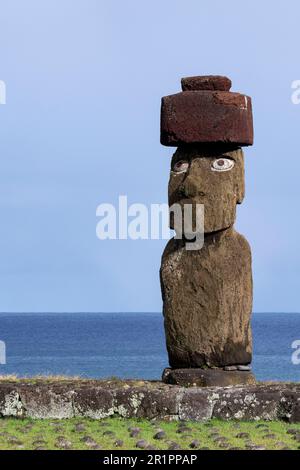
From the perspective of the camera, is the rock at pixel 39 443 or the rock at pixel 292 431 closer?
the rock at pixel 39 443

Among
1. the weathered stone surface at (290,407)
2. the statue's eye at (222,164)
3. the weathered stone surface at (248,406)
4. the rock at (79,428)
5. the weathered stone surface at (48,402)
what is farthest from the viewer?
the statue's eye at (222,164)

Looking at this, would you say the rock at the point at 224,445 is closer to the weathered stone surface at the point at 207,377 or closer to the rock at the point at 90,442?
the rock at the point at 90,442

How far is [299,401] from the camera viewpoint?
622 inches

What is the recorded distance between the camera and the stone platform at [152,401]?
52.4ft

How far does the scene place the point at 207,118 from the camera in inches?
688

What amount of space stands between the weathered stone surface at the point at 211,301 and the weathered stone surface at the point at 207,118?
145 centimetres

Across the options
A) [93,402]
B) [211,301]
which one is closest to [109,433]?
[93,402]

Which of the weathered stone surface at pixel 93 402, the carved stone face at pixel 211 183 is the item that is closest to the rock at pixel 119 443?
the weathered stone surface at pixel 93 402

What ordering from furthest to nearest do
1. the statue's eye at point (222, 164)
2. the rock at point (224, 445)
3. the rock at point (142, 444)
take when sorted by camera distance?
1. the statue's eye at point (222, 164)
2. the rock at point (224, 445)
3. the rock at point (142, 444)

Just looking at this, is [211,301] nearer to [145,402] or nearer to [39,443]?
[145,402]

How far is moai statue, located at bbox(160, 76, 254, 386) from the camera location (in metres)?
17.4

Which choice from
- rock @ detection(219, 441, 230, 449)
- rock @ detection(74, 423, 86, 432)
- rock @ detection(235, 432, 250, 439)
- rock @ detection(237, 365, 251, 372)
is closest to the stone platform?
rock @ detection(237, 365, 251, 372)
